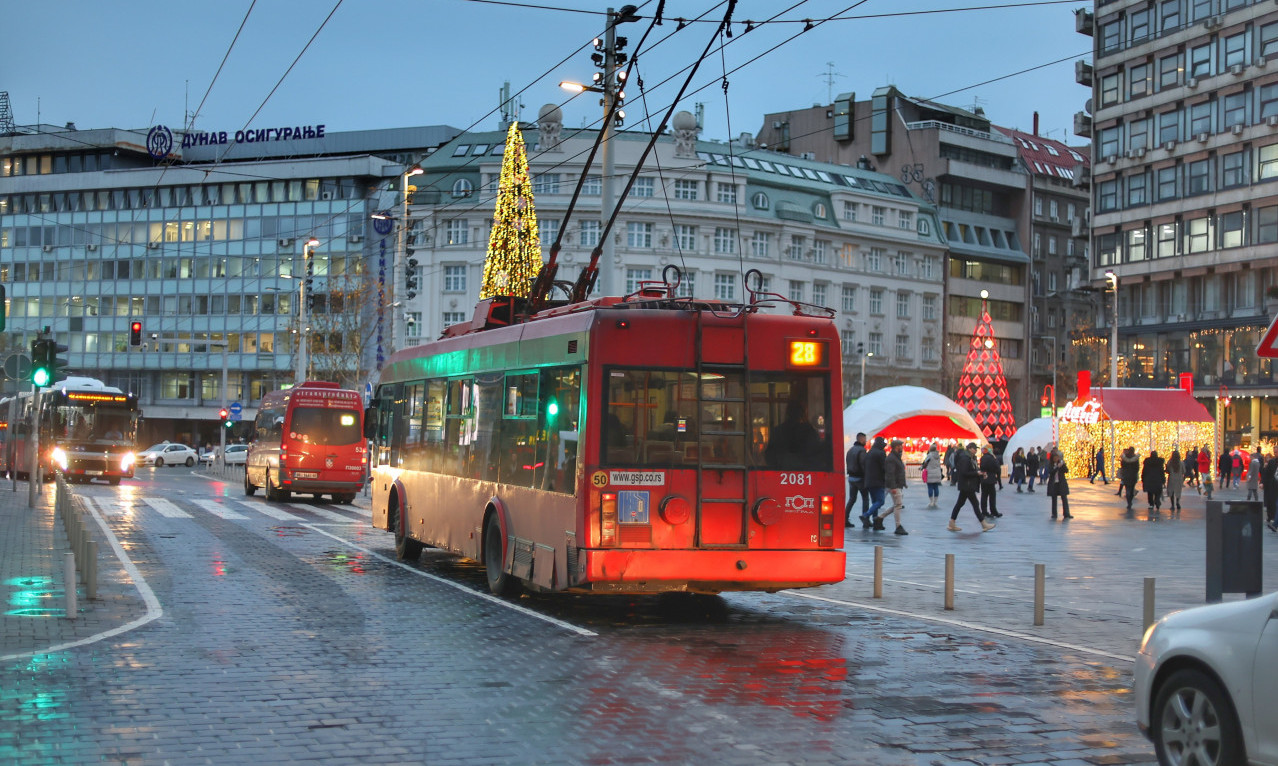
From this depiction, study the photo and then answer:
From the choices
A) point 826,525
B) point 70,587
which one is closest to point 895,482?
point 826,525

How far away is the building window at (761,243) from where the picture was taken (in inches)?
3556

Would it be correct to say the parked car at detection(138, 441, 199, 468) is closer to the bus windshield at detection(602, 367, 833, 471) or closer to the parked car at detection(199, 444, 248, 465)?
the parked car at detection(199, 444, 248, 465)

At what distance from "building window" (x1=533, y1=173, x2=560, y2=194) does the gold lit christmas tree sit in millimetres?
43296

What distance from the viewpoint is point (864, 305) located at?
96.8 m

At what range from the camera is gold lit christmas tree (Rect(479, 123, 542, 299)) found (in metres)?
41.4

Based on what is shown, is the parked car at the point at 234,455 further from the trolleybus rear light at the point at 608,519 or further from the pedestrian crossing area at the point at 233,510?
the trolleybus rear light at the point at 608,519

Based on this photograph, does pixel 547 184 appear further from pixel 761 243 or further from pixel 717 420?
pixel 717 420

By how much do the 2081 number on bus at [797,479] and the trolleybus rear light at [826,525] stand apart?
202mm

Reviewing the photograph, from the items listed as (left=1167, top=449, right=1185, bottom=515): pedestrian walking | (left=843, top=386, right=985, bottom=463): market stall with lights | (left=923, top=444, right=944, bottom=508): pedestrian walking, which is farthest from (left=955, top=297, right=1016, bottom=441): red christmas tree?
(left=1167, top=449, right=1185, bottom=515): pedestrian walking

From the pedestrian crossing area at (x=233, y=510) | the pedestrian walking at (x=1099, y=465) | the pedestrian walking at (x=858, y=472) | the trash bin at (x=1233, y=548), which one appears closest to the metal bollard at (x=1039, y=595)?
the trash bin at (x=1233, y=548)

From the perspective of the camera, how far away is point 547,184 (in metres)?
85.7

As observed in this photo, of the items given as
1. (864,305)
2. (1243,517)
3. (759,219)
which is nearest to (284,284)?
(759,219)

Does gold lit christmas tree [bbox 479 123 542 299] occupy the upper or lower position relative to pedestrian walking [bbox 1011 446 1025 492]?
upper

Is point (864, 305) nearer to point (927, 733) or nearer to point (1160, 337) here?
point (1160, 337)
